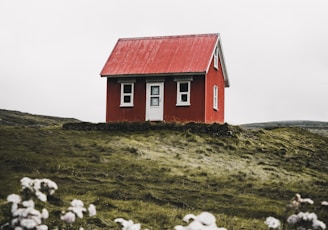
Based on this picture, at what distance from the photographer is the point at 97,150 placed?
91.9 ft

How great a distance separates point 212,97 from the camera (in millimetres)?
37656

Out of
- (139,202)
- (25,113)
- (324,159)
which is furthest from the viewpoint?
(25,113)

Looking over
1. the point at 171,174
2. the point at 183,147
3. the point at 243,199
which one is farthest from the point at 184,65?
the point at 243,199

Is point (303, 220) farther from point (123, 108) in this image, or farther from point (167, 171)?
point (123, 108)

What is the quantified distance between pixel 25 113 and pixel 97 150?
5322 cm

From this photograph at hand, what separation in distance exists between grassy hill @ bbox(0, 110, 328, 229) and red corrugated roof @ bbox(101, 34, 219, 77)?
4570 mm

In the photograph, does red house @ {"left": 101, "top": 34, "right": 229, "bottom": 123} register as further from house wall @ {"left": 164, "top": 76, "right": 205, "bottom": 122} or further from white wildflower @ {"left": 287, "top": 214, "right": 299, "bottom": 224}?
white wildflower @ {"left": 287, "top": 214, "right": 299, "bottom": 224}

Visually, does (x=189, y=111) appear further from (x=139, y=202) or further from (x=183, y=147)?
(x=139, y=202)

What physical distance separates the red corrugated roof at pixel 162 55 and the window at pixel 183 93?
95 cm

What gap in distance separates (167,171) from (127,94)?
1408 cm

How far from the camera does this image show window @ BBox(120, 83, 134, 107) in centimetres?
3746

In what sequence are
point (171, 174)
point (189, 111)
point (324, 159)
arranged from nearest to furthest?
1. point (171, 174)
2. point (324, 159)
3. point (189, 111)

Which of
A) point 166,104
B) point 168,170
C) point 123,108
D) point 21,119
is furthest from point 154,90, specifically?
point 21,119

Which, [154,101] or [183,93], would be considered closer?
[183,93]
